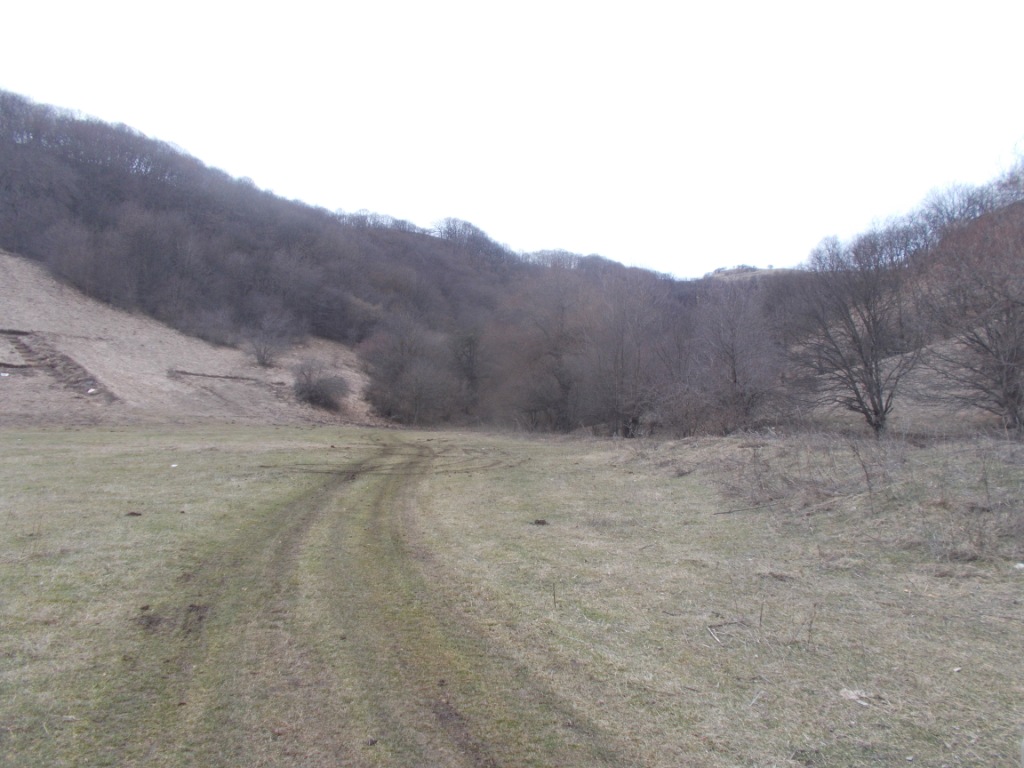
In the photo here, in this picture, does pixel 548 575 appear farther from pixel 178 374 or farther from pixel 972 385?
pixel 178 374

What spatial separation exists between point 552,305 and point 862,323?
18.0 metres

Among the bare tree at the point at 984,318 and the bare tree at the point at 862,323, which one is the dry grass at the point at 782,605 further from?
the bare tree at the point at 862,323

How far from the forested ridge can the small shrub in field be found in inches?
112

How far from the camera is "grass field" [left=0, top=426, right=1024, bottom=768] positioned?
347cm

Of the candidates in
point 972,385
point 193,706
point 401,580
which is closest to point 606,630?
point 401,580

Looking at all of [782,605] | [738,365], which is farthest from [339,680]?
[738,365]

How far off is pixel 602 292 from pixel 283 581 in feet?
108

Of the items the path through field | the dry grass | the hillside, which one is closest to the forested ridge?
the hillside

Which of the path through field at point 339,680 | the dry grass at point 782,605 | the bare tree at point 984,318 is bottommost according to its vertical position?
the path through field at point 339,680

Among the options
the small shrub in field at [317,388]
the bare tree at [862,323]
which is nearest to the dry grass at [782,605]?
the bare tree at [862,323]

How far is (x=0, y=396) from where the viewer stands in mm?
28781

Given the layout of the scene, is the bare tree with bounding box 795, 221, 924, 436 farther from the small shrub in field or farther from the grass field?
the small shrub in field

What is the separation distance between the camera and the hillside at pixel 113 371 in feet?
99.3

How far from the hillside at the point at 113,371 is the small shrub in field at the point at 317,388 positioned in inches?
37.8
